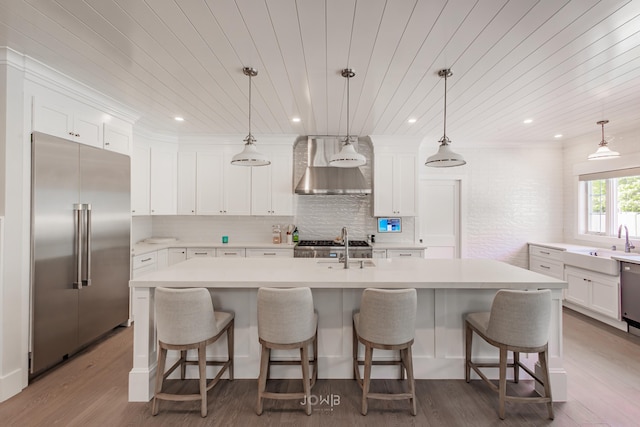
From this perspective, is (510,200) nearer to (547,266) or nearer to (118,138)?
(547,266)

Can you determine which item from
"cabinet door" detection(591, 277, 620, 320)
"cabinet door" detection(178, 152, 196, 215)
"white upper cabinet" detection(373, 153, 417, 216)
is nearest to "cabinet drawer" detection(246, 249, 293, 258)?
"cabinet door" detection(178, 152, 196, 215)

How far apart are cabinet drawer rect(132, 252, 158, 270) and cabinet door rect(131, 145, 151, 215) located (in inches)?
24.5

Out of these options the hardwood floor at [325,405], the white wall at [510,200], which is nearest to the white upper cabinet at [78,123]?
the hardwood floor at [325,405]

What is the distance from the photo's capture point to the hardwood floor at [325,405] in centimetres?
193

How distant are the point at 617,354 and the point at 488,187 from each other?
9.20 feet

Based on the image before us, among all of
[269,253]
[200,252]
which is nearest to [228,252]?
[200,252]

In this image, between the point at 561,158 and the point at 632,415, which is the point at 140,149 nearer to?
the point at 632,415

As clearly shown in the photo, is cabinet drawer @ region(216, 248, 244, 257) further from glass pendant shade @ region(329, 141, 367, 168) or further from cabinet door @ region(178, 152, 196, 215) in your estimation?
glass pendant shade @ region(329, 141, 367, 168)

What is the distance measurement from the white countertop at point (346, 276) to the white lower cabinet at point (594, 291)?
83.0 inches

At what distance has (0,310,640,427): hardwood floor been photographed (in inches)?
76.2

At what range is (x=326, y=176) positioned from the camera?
4.45 m

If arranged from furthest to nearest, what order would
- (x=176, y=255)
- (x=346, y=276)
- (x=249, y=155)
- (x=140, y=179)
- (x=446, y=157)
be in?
(x=176, y=255)
(x=140, y=179)
(x=249, y=155)
(x=446, y=157)
(x=346, y=276)

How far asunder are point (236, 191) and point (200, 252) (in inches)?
43.4

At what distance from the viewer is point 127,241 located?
3.35m
